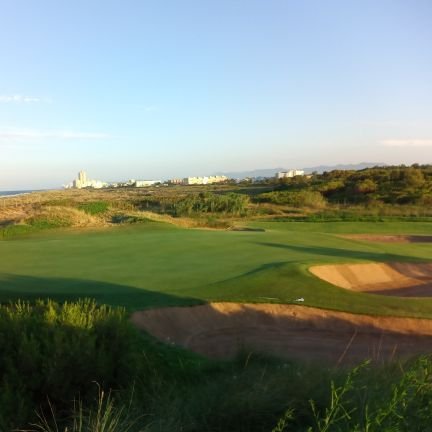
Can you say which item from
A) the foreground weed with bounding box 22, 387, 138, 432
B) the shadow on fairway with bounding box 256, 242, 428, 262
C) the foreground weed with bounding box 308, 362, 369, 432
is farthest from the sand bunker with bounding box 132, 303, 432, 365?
the shadow on fairway with bounding box 256, 242, 428, 262

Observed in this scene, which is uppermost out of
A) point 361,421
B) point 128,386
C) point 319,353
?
point 361,421

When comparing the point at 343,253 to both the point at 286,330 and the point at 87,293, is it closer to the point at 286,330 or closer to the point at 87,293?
the point at 286,330

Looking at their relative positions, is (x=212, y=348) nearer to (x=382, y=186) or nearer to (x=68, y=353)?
(x=68, y=353)

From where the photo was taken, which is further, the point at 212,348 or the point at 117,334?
the point at 212,348

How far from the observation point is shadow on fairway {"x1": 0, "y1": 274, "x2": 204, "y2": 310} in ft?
32.2

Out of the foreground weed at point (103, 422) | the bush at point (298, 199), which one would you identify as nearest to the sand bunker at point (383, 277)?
the foreground weed at point (103, 422)

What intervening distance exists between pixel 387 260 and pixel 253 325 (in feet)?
26.6

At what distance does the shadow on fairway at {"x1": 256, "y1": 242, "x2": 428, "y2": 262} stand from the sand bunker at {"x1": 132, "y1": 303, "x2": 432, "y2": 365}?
619cm

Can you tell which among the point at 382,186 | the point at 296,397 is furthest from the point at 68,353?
the point at 382,186

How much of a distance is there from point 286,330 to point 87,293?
4.17 metres

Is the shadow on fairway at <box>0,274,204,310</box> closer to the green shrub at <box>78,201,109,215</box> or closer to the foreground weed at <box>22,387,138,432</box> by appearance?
the foreground weed at <box>22,387,138,432</box>

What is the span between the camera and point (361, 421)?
3.94 metres

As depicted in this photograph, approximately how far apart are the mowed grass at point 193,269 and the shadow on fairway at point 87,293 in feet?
0.07

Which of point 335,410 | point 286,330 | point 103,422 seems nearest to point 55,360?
point 103,422
